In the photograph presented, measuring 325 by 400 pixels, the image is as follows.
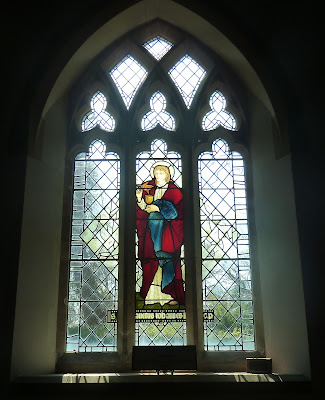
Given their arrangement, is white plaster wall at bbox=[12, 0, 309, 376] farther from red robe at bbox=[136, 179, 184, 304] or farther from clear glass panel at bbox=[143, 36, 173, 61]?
red robe at bbox=[136, 179, 184, 304]

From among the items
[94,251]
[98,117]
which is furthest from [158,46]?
[94,251]

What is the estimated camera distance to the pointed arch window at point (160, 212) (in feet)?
13.4

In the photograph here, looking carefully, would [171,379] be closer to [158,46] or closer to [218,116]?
[218,116]

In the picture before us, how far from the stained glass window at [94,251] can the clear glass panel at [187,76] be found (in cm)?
94

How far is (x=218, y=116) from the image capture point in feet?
15.4

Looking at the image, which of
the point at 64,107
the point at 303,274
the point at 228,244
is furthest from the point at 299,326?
the point at 64,107

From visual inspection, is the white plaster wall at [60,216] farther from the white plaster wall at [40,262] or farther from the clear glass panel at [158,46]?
the clear glass panel at [158,46]

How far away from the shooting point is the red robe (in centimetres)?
418

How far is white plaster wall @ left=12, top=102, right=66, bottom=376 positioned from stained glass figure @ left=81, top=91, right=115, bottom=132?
14.4 inches

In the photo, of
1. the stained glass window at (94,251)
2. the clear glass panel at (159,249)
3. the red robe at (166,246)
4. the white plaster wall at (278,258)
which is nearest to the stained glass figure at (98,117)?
the stained glass window at (94,251)

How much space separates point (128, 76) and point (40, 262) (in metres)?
2.09

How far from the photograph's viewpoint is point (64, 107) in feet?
15.2

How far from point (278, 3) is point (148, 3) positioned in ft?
4.07

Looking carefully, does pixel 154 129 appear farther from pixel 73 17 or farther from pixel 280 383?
pixel 280 383
